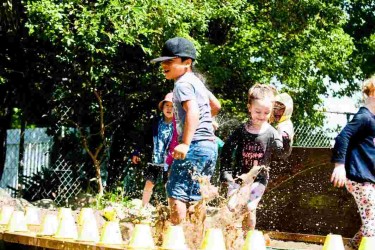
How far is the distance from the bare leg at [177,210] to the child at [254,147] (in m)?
1.29

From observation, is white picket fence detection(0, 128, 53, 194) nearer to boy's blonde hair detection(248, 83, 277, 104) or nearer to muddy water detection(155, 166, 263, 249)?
boy's blonde hair detection(248, 83, 277, 104)

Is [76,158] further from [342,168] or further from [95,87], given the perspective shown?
[342,168]

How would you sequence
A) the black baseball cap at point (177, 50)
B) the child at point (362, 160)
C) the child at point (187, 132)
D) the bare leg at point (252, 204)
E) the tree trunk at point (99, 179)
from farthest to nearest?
the tree trunk at point (99, 179) < the bare leg at point (252, 204) < the child at point (362, 160) < the black baseball cap at point (177, 50) < the child at point (187, 132)

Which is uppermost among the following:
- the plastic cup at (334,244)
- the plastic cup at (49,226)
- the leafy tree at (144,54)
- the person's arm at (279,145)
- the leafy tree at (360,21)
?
the leafy tree at (360,21)

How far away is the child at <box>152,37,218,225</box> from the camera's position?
13.9ft

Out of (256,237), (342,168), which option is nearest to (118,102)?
(342,168)

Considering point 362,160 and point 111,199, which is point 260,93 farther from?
point 111,199

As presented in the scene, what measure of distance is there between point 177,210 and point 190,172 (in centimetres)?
24

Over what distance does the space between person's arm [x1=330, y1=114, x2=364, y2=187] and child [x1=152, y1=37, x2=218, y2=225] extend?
91cm

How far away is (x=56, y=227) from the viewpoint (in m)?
3.84

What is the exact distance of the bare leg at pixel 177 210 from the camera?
168 inches

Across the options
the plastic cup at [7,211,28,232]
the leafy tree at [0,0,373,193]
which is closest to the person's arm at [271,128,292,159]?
the plastic cup at [7,211,28,232]

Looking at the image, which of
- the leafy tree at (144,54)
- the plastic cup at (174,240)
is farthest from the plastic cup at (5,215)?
the leafy tree at (144,54)

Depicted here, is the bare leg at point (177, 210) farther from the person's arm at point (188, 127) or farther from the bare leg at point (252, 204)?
the bare leg at point (252, 204)
